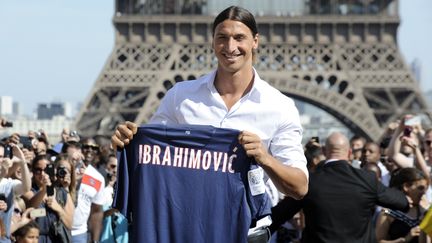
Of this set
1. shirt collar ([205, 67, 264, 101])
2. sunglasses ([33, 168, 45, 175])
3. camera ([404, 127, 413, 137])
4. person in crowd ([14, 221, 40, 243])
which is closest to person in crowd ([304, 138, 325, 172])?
camera ([404, 127, 413, 137])

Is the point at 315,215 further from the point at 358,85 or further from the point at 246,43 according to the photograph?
the point at 358,85

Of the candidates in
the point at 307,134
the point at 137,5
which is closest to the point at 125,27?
the point at 137,5

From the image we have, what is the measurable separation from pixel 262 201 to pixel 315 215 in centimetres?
400

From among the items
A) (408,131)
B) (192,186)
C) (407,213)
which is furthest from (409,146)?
(192,186)

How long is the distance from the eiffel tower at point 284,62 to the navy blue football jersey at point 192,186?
44687 mm

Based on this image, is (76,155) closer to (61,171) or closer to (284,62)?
(61,171)

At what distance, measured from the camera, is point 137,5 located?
56.5m

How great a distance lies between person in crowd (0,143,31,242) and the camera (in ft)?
35.1

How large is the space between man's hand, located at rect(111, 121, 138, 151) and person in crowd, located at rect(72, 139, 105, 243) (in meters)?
6.78

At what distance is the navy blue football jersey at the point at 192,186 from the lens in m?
5.98

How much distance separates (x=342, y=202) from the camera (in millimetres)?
9938

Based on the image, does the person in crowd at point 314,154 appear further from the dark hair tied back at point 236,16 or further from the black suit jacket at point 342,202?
the dark hair tied back at point 236,16

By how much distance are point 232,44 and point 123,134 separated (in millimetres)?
656

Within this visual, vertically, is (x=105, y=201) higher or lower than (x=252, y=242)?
lower
